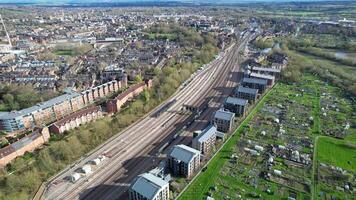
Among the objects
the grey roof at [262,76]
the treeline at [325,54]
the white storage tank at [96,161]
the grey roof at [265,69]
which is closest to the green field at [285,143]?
the grey roof at [262,76]

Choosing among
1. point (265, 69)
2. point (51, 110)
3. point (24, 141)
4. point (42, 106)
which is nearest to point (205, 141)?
point (24, 141)

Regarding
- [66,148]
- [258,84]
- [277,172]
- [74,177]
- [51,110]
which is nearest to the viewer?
[74,177]

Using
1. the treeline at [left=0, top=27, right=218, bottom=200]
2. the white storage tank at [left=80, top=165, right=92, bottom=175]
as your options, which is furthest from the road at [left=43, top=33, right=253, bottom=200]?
the treeline at [left=0, top=27, right=218, bottom=200]

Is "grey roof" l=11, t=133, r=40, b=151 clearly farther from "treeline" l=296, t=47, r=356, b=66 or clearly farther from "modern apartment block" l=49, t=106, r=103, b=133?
"treeline" l=296, t=47, r=356, b=66

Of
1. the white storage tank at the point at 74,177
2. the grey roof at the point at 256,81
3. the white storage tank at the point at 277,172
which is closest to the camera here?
the white storage tank at the point at 74,177

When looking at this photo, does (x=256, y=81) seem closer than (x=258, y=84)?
No

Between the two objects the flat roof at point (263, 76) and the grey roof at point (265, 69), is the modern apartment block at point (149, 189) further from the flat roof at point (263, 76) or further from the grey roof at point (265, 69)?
the grey roof at point (265, 69)

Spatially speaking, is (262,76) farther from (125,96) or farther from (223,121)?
(125,96)
